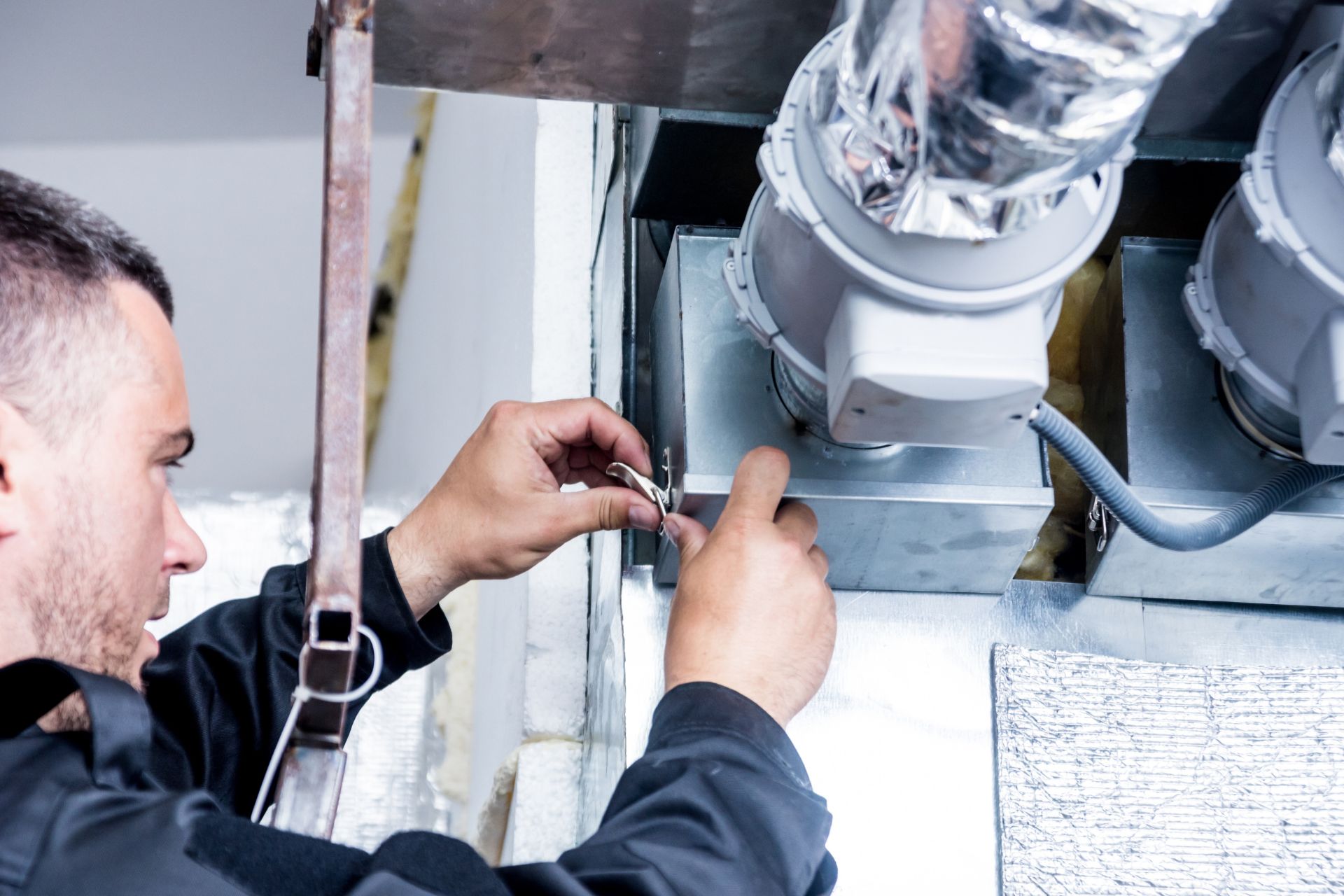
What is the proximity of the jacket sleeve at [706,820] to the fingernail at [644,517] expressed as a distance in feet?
0.53

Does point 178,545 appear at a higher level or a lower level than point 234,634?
higher

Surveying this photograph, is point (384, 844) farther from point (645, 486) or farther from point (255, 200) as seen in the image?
point (255, 200)

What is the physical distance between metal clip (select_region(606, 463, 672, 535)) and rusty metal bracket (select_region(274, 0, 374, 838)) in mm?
299

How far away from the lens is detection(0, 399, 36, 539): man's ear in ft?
2.27

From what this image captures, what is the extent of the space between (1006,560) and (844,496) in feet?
0.53

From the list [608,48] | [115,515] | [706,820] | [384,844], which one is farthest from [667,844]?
[608,48]

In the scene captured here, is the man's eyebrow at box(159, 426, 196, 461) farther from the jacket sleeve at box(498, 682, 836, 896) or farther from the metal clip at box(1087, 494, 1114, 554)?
the metal clip at box(1087, 494, 1114, 554)

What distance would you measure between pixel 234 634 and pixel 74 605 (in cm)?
21

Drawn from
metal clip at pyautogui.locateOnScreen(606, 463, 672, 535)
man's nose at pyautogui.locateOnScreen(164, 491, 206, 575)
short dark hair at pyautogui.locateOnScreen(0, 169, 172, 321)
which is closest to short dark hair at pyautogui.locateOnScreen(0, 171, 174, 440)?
short dark hair at pyautogui.locateOnScreen(0, 169, 172, 321)

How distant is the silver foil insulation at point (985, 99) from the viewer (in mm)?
586

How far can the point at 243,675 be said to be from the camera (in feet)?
3.00

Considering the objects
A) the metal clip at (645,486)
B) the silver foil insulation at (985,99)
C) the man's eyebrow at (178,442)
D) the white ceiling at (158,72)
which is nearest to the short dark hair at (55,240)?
the man's eyebrow at (178,442)

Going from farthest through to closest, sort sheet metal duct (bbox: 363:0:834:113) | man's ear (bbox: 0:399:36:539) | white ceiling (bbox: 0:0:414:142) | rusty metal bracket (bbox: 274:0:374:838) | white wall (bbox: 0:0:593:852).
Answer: white ceiling (bbox: 0:0:414:142)
white wall (bbox: 0:0:593:852)
sheet metal duct (bbox: 363:0:834:113)
man's ear (bbox: 0:399:36:539)
rusty metal bracket (bbox: 274:0:374:838)

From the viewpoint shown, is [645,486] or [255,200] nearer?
[645,486]
